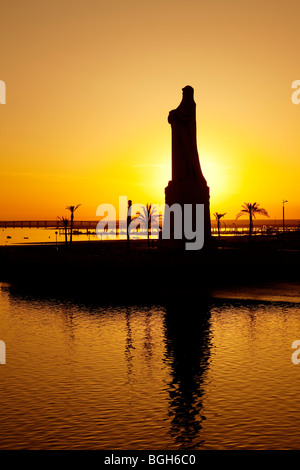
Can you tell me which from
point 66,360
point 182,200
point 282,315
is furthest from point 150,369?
point 182,200

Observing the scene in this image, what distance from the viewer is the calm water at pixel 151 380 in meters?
12.9

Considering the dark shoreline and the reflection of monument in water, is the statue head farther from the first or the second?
the reflection of monument in water

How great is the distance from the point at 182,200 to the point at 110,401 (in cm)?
3467

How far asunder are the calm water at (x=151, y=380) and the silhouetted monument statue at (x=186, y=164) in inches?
825

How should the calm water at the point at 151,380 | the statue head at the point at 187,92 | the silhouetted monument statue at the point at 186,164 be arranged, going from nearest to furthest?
the calm water at the point at 151,380
the silhouetted monument statue at the point at 186,164
the statue head at the point at 187,92

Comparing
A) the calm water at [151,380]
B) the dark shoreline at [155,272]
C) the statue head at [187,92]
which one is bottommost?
the calm water at [151,380]

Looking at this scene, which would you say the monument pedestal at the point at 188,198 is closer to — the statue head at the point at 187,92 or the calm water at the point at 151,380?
the statue head at the point at 187,92

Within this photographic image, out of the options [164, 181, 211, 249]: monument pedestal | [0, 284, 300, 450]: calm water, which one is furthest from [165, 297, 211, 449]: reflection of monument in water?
[164, 181, 211, 249]: monument pedestal

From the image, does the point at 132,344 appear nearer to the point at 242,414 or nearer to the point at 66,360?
the point at 66,360

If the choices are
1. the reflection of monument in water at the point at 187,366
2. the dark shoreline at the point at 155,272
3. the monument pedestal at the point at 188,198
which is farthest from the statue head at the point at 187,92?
the reflection of monument in water at the point at 187,366

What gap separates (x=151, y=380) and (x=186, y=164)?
34.4 m

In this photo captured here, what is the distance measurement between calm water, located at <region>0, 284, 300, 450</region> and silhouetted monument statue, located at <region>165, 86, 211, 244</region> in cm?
2096

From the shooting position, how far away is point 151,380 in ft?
56.9
